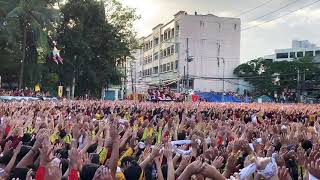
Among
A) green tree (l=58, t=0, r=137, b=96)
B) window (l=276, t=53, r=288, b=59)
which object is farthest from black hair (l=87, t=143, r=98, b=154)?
window (l=276, t=53, r=288, b=59)

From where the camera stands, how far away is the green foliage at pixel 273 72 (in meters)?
71.9

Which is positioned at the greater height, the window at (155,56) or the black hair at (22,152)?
the window at (155,56)

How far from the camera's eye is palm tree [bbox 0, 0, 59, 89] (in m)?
40.9

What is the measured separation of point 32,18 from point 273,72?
42274mm

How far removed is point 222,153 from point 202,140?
3.26 feet

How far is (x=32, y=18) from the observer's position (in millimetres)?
41344

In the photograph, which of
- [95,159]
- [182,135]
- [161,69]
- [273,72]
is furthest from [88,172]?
[161,69]

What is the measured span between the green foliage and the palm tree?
1497 inches

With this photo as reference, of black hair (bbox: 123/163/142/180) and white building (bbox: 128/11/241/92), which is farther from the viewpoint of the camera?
white building (bbox: 128/11/241/92)

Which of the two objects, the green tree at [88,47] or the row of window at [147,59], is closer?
the green tree at [88,47]

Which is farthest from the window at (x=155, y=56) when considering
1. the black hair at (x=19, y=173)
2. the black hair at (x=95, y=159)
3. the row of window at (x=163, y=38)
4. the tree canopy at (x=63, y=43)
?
the black hair at (x=19, y=173)

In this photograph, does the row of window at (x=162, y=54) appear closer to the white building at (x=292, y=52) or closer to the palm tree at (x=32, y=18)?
the white building at (x=292, y=52)

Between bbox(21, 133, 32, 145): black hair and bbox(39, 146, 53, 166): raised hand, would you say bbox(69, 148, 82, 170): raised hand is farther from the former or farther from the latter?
bbox(21, 133, 32, 145): black hair

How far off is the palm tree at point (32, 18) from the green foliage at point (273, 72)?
38.0 meters
